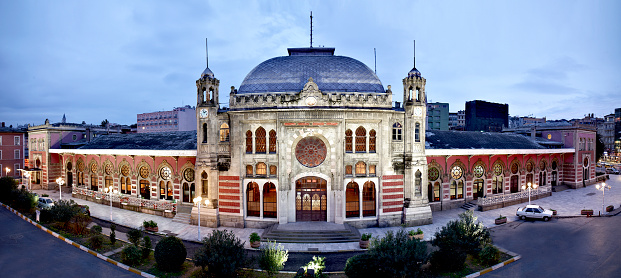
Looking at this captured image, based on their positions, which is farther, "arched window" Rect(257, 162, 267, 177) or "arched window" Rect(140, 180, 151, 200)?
"arched window" Rect(140, 180, 151, 200)

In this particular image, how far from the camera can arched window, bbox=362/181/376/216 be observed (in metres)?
28.9

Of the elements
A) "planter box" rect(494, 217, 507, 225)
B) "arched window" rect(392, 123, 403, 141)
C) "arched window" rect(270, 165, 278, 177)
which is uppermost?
"arched window" rect(392, 123, 403, 141)

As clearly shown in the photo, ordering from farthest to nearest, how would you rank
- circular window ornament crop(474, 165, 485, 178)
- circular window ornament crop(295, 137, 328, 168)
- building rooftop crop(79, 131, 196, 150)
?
building rooftop crop(79, 131, 196, 150) < circular window ornament crop(474, 165, 485, 178) < circular window ornament crop(295, 137, 328, 168)

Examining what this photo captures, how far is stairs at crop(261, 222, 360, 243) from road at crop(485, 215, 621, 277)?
10485mm

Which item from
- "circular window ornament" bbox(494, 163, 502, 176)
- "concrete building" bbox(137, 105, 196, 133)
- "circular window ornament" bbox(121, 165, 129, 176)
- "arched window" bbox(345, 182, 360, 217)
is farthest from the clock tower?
"concrete building" bbox(137, 105, 196, 133)

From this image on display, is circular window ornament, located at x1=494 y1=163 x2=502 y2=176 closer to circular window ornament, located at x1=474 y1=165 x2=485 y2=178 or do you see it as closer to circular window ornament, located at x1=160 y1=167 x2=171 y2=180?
circular window ornament, located at x1=474 y1=165 x2=485 y2=178

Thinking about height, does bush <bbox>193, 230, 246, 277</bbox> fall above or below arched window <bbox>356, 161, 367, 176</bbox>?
below

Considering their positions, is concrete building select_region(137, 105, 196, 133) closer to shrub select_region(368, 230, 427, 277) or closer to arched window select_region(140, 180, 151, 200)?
arched window select_region(140, 180, 151, 200)

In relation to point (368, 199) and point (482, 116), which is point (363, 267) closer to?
point (368, 199)

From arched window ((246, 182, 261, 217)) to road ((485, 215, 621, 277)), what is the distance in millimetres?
18669

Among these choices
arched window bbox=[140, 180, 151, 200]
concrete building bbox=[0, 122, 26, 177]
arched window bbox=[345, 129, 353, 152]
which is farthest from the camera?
concrete building bbox=[0, 122, 26, 177]

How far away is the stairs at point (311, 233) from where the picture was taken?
25.4 metres

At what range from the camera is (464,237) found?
66.7 feet

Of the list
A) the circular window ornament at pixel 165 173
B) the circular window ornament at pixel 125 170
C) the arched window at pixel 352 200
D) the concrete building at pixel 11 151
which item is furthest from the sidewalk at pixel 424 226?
the concrete building at pixel 11 151
